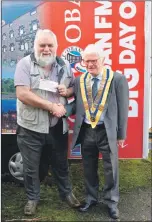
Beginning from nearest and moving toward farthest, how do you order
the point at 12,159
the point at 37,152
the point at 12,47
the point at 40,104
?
1. the point at 40,104
2. the point at 37,152
3. the point at 12,47
4. the point at 12,159

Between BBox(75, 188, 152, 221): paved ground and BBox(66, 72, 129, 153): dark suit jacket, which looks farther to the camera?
BBox(75, 188, 152, 221): paved ground

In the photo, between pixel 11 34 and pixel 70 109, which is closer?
pixel 70 109

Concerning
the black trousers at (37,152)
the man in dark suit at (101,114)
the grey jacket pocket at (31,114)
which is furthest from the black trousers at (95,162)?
the grey jacket pocket at (31,114)

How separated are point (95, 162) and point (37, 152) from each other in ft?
1.92

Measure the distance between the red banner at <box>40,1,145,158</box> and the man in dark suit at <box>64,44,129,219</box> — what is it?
13.0 inches

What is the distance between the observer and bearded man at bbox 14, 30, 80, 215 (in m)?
3.36

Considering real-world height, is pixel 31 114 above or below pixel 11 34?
below

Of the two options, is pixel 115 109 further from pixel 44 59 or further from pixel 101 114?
pixel 44 59

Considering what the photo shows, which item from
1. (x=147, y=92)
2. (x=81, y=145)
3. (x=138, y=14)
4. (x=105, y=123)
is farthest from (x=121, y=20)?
(x=81, y=145)

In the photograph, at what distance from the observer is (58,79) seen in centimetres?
347

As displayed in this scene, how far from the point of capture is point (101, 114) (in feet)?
11.2

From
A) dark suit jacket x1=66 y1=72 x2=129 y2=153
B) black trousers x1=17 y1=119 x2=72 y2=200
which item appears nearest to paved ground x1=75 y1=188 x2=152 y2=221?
black trousers x1=17 y1=119 x2=72 y2=200

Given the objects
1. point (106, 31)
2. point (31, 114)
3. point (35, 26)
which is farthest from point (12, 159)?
point (106, 31)

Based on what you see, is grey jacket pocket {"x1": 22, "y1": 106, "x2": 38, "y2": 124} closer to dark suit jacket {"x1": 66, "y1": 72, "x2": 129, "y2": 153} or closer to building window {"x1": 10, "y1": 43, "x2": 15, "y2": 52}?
dark suit jacket {"x1": 66, "y1": 72, "x2": 129, "y2": 153}
